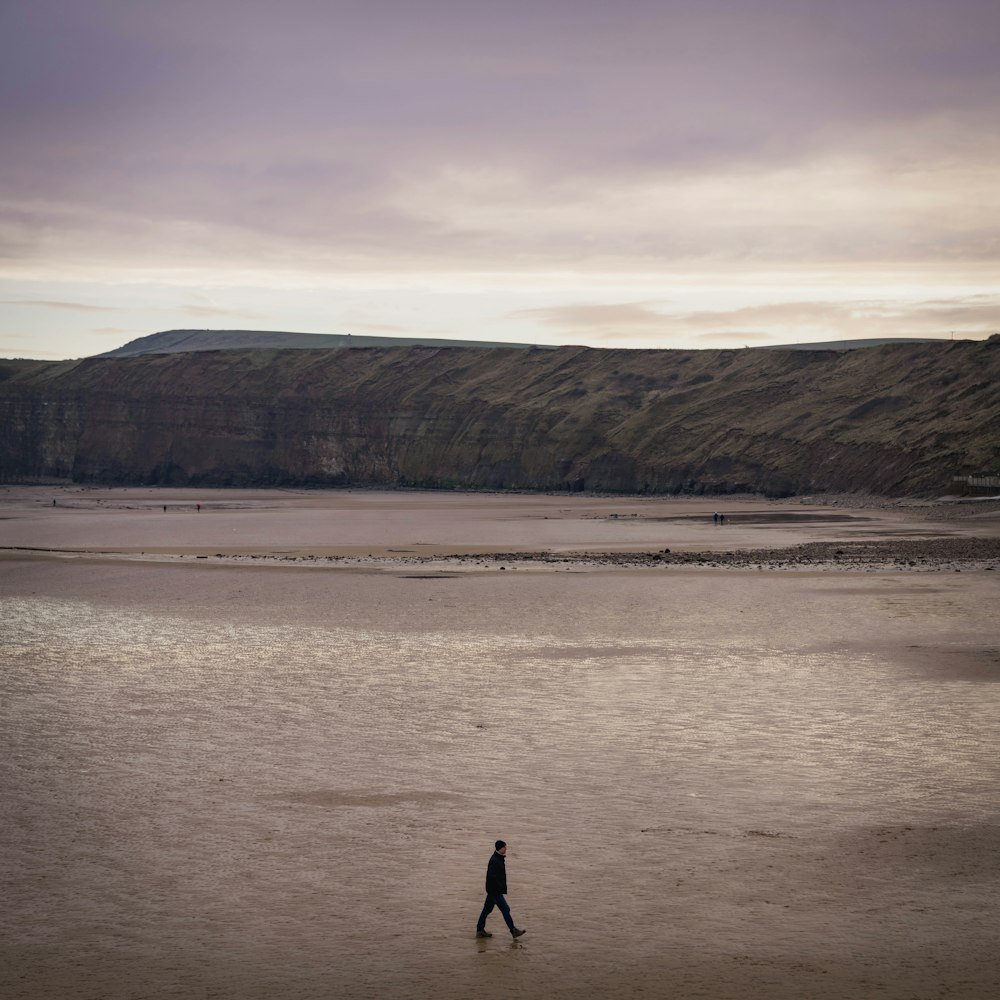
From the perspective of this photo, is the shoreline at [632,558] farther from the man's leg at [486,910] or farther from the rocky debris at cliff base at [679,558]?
the man's leg at [486,910]

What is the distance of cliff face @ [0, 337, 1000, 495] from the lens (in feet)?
301

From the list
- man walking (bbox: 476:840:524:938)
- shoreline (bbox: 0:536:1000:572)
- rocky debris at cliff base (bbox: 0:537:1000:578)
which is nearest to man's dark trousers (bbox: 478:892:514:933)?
man walking (bbox: 476:840:524:938)

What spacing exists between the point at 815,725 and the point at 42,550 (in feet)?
118

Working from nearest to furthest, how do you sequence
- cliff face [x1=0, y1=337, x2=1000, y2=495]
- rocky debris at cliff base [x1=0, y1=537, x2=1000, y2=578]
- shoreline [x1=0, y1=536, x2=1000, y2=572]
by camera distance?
1. rocky debris at cliff base [x1=0, y1=537, x2=1000, y2=578]
2. shoreline [x1=0, y1=536, x2=1000, y2=572]
3. cliff face [x1=0, y1=337, x2=1000, y2=495]

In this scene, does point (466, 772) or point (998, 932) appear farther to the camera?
point (466, 772)

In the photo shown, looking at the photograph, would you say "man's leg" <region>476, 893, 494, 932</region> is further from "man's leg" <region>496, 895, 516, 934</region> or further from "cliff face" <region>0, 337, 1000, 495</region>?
"cliff face" <region>0, 337, 1000, 495</region>

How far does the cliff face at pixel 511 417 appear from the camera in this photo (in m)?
91.8

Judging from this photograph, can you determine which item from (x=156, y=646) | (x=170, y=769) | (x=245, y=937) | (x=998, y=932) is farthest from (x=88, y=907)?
(x=156, y=646)

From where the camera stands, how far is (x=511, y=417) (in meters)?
121

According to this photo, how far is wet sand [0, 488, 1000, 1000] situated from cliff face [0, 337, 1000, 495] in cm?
5966

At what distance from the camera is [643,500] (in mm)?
94875

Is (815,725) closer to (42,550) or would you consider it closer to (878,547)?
(878,547)

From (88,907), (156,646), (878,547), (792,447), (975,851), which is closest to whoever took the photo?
A: (88,907)

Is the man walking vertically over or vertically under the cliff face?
under
